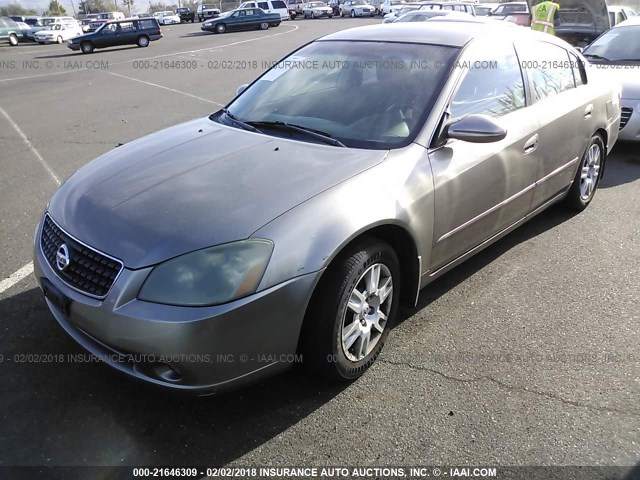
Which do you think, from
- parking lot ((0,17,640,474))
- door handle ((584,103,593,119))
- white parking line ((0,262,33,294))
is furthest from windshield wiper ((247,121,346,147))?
door handle ((584,103,593,119))

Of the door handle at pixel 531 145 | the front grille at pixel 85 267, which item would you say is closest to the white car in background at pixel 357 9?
the door handle at pixel 531 145

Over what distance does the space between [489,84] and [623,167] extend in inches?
158

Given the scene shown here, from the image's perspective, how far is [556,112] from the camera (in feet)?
13.9

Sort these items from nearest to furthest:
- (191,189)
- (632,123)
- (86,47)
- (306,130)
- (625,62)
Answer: (191,189) → (306,130) → (632,123) → (625,62) → (86,47)

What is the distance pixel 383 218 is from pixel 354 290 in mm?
386

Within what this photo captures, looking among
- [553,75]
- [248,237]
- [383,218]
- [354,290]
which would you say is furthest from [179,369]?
[553,75]

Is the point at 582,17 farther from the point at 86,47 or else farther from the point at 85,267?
the point at 86,47

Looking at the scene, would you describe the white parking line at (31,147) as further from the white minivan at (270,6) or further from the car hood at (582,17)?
the white minivan at (270,6)

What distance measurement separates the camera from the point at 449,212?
10.7 ft

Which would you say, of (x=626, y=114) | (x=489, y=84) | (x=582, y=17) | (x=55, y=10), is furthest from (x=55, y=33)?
(x=55, y=10)

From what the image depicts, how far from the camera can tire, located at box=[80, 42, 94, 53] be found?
2544cm

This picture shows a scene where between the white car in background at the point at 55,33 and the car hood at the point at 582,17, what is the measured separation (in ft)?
102

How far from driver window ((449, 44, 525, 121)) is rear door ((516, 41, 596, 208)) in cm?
17

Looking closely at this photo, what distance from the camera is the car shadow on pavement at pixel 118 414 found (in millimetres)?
2486
